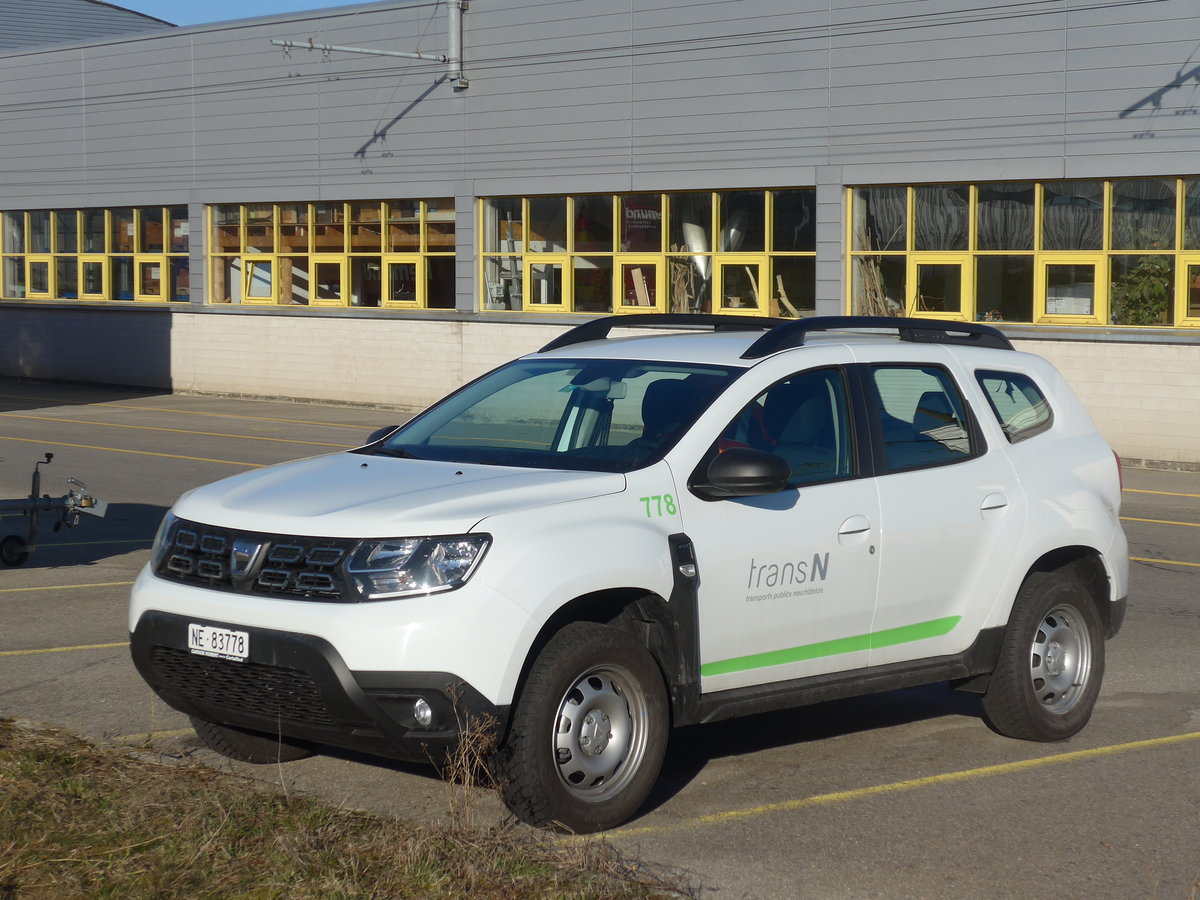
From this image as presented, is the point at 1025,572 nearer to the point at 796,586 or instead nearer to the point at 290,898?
the point at 796,586

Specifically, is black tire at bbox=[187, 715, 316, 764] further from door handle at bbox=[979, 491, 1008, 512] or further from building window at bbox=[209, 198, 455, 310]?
building window at bbox=[209, 198, 455, 310]

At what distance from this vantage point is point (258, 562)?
523cm

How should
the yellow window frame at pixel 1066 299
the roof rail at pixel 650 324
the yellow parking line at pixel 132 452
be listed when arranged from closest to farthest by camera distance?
the roof rail at pixel 650 324 < the yellow parking line at pixel 132 452 < the yellow window frame at pixel 1066 299

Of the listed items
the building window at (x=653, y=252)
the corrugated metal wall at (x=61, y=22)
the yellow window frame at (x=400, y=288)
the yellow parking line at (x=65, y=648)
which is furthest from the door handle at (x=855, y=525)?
the corrugated metal wall at (x=61, y=22)

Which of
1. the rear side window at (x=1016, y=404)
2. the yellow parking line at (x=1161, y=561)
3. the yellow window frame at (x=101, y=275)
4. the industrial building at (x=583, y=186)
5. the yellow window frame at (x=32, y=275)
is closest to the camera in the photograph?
the rear side window at (x=1016, y=404)

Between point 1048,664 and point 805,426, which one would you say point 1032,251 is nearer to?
point 1048,664

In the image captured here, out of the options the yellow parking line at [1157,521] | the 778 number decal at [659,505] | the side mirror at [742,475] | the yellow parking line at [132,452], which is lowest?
the yellow parking line at [1157,521]

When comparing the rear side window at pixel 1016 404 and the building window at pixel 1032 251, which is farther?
the building window at pixel 1032 251

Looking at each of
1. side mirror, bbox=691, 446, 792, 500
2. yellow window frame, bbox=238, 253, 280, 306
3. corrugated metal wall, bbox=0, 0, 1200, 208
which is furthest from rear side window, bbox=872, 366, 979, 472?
yellow window frame, bbox=238, 253, 280, 306

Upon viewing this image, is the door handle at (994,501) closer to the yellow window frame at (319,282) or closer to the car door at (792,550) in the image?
the car door at (792,550)

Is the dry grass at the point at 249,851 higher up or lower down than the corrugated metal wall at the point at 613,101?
lower down

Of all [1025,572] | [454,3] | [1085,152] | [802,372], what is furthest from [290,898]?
[454,3]

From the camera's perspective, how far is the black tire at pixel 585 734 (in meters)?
5.07

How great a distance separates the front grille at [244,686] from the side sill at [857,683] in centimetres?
136
